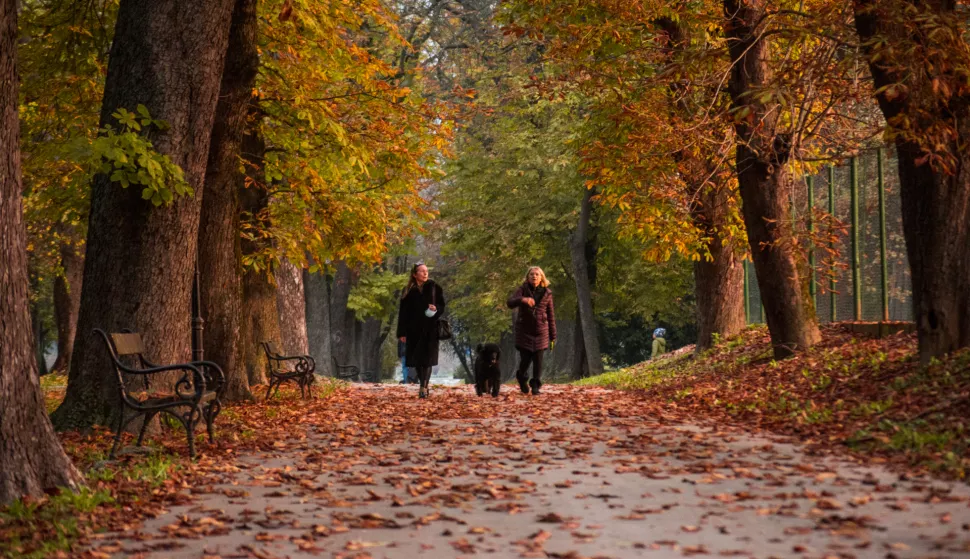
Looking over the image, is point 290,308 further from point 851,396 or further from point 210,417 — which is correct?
point 851,396

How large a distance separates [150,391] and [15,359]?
3744 mm

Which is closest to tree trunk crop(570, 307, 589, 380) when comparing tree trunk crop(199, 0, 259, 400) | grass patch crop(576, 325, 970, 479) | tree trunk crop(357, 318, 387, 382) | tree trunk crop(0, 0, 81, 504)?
tree trunk crop(357, 318, 387, 382)

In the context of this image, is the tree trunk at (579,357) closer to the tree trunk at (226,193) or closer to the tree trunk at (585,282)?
the tree trunk at (585,282)

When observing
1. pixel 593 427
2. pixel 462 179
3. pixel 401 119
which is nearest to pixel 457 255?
pixel 462 179

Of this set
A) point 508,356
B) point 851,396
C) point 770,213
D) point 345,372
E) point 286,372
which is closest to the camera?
point 851,396

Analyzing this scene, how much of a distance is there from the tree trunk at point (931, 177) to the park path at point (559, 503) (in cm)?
249

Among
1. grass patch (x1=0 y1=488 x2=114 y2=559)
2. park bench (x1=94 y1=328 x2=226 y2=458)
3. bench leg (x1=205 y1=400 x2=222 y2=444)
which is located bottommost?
grass patch (x1=0 y1=488 x2=114 y2=559)

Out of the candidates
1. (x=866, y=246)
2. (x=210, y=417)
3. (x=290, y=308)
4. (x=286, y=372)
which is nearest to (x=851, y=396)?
(x=866, y=246)

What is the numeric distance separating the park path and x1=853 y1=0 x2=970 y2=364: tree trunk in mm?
2488

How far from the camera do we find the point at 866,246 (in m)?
17.8

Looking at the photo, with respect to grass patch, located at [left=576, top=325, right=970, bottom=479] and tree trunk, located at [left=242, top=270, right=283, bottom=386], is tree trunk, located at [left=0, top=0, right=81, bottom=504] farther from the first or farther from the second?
tree trunk, located at [left=242, top=270, right=283, bottom=386]

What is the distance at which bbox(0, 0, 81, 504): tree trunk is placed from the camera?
7500mm

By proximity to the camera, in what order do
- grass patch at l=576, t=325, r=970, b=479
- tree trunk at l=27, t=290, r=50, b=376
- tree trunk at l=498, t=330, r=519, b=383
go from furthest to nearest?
tree trunk at l=27, t=290, r=50, b=376 → tree trunk at l=498, t=330, r=519, b=383 → grass patch at l=576, t=325, r=970, b=479

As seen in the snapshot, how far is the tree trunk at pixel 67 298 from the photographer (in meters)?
27.9
